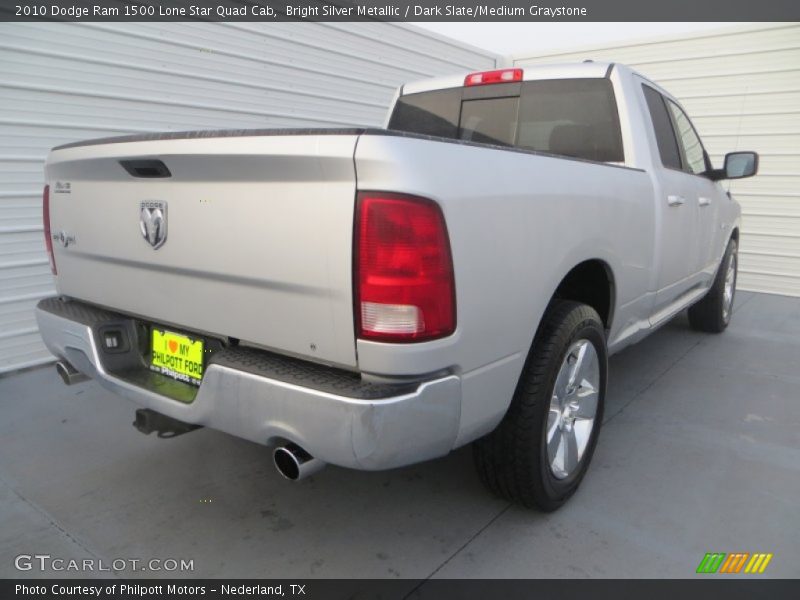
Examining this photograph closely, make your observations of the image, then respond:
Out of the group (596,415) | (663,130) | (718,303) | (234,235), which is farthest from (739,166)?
(234,235)

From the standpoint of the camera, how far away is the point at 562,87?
3039 millimetres

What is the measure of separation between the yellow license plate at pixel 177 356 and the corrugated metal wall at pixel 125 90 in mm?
2584

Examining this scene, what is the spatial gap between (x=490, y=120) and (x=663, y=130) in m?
1.04

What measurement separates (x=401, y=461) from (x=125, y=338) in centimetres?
126

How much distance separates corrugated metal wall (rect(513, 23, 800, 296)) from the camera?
6.92 metres

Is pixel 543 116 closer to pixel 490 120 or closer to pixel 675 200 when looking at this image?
pixel 490 120

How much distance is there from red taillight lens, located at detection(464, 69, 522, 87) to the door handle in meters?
1.05

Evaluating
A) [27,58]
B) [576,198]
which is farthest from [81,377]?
[27,58]

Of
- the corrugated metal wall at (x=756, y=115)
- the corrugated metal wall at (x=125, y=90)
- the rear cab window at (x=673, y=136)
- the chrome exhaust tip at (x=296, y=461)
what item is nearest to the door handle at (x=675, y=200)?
the rear cab window at (x=673, y=136)

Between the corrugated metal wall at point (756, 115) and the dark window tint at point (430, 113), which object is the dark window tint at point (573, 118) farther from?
the corrugated metal wall at point (756, 115)

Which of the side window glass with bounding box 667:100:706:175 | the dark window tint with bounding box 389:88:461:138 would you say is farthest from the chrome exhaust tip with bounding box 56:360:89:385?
the side window glass with bounding box 667:100:706:175

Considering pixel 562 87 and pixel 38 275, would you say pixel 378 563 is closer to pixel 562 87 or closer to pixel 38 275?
pixel 562 87

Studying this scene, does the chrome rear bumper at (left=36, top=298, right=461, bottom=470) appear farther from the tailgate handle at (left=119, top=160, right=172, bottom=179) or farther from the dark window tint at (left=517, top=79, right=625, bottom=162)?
the dark window tint at (left=517, top=79, right=625, bottom=162)

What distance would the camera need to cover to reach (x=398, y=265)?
58.9 inches
